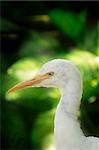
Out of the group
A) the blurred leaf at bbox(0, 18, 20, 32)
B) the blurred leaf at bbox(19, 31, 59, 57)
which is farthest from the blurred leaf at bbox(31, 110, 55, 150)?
the blurred leaf at bbox(0, 18, 20, 32)

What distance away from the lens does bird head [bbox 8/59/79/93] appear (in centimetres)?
229

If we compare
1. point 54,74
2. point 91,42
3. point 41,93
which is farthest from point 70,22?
point 54,74

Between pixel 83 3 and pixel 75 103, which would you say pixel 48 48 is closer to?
pixel 83 3

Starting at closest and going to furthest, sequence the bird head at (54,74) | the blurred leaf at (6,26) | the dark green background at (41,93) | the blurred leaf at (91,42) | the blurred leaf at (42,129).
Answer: the bird head at (54,74) → the blurred leaf at (42,129) → the dark green background at (41,93) → the blurred leaf at (91,42) → the blurred leaf at (6,26)

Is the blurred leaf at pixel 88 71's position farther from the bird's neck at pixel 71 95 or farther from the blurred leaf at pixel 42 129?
the bird's neck at pixel 71 95

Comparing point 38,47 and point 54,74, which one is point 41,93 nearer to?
point 38,47

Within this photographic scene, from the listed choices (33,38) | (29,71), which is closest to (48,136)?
(29,71)

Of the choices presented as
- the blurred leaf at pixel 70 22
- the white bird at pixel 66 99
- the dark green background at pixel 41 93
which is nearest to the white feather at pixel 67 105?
the white bird at pixel 66 99

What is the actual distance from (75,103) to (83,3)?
125 inches

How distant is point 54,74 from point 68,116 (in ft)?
0.70

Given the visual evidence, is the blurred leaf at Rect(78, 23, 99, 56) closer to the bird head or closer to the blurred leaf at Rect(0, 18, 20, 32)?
the blurred leaf at Rect(0, 18, 20, 32)

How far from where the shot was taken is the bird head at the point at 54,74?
90.3 inches

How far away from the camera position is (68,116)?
233 cm

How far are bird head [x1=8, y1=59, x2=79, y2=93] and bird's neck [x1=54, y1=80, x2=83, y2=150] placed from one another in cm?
4
